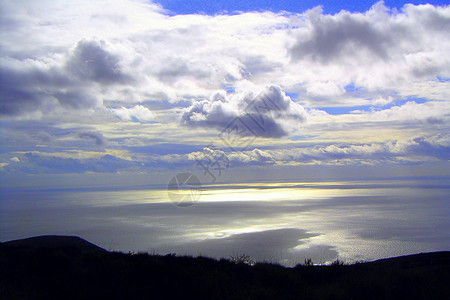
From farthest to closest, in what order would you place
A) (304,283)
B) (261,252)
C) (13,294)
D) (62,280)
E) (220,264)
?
(261,252) < (220,264) < (304,283) < (62,280) < (13,294)

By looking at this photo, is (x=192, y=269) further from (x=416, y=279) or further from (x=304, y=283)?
(x=416, y=279)

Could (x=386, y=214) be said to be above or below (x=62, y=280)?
below

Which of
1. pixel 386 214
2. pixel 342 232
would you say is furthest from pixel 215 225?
pixel 386 214

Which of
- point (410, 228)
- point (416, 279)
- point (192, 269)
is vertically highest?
point (192, 269)

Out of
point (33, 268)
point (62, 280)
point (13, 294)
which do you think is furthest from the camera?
point (33, 268)

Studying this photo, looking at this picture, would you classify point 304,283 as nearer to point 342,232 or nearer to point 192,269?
point 192,269

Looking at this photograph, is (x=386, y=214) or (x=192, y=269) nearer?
(x=192, y=269)

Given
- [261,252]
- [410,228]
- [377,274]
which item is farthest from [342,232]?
[377,274]
